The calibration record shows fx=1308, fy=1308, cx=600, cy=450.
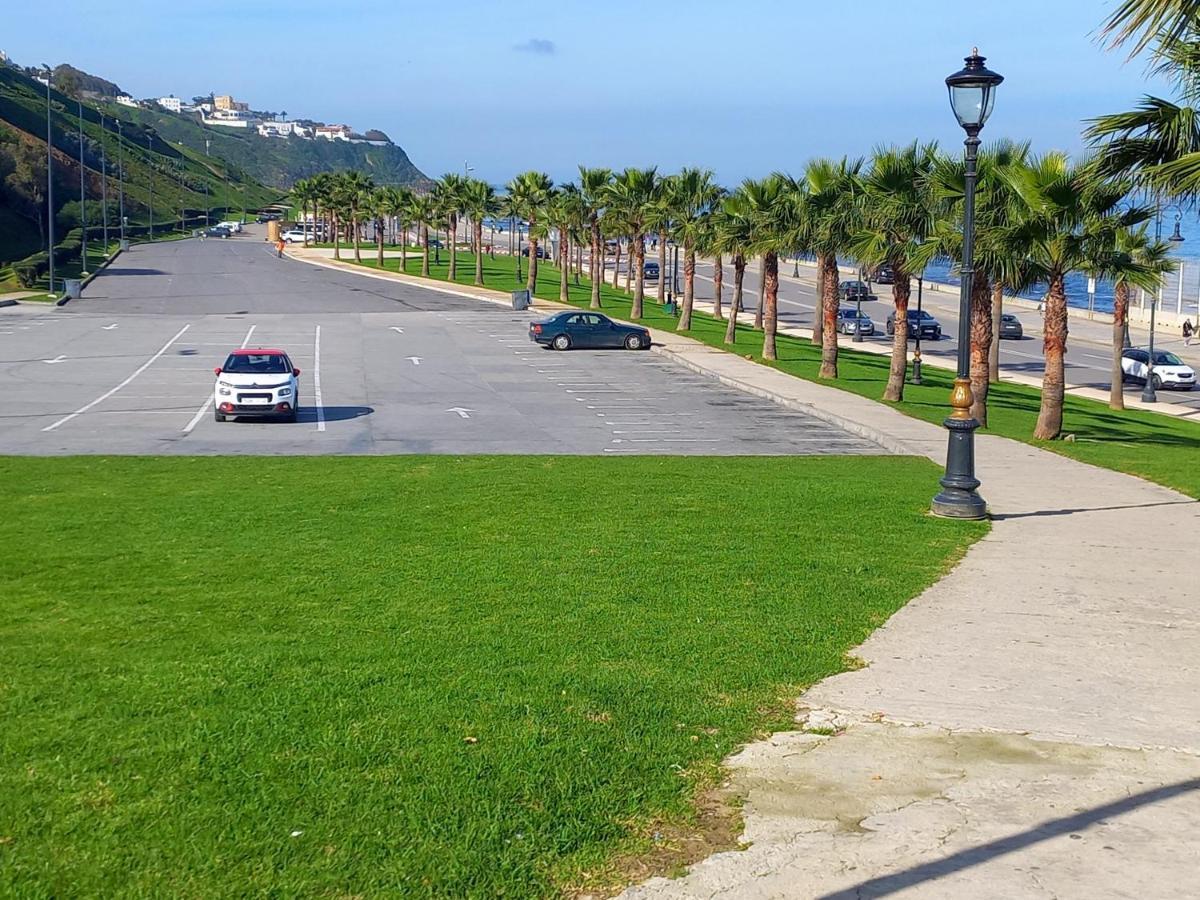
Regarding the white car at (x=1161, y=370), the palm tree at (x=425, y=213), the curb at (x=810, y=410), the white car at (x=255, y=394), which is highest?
the palm tree at (x=425, y=213)

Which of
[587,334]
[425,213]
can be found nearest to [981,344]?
[587,334]

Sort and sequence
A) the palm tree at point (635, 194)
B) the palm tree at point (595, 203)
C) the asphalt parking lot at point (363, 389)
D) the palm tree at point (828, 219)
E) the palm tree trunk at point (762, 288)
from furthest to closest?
1. the palm tree at point (595, 203)
2. the palm tree at point (635, 194)
3. the palm tree trunk at point (762, 288)
4. the palm tree at point (828, 219)
5. the asphalt parking lot at point (363, 389)

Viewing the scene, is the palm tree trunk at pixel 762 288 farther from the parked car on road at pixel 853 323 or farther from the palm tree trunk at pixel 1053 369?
the palm tree trunk at pixel 1053 369

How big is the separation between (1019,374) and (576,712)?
5067cm

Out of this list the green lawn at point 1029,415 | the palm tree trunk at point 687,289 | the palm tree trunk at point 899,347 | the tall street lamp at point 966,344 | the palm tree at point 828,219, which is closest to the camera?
the tall street lamp at point 966,344

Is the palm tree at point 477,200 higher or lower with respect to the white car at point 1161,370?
higher

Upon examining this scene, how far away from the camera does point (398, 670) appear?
8141 millimetres

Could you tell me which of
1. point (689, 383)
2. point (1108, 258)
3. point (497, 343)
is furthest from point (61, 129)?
point (1108, 258)

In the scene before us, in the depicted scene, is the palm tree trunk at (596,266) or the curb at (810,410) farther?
the palm tree trunk at (596,266)

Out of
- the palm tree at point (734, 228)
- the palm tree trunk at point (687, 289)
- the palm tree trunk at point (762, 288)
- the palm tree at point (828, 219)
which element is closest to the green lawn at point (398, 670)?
the palm tree at point (828, 219)

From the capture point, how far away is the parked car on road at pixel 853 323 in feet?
215

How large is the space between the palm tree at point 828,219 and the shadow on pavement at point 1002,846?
2964cm

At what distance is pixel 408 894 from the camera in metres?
5.19

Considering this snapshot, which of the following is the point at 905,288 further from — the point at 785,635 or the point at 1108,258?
the point at 785,635
